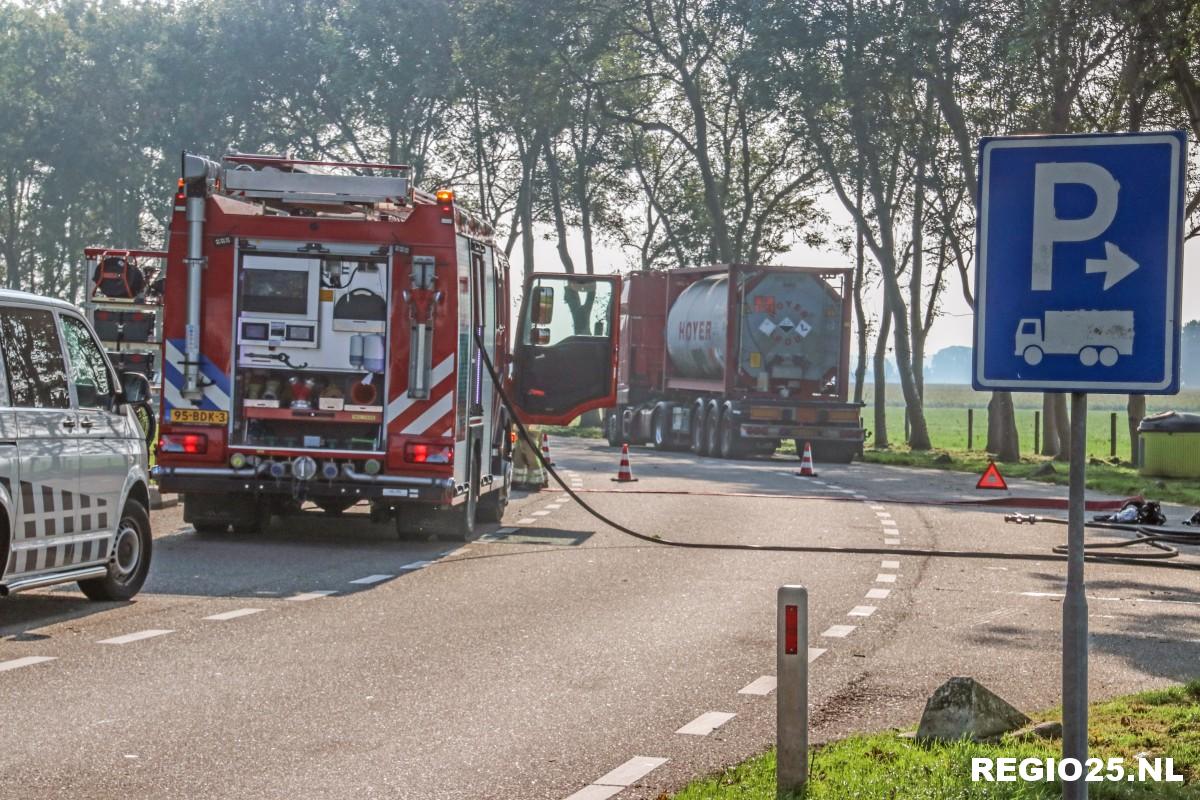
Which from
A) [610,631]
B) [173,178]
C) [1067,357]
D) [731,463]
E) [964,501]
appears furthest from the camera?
[173,178]

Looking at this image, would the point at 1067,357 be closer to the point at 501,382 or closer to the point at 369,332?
the point at 369,332

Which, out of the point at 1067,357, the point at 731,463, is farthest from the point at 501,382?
the point at 731,463

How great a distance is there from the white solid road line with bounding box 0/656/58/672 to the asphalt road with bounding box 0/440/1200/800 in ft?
0.13

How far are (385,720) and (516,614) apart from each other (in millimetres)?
4075

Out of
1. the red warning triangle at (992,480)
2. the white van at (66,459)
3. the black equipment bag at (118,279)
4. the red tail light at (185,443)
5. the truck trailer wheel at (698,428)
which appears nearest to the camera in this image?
the white van at (66,459)

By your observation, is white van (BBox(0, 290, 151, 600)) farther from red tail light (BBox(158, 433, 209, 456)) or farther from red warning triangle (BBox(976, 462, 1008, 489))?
red warning triangle (BBox(976, 462, 1008, 489))

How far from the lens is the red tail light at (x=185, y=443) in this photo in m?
17.3

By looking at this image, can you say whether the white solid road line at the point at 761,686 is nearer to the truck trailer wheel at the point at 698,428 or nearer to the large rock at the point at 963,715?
the large rock at the point at 963,715

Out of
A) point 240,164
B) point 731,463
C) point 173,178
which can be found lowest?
point 731,463

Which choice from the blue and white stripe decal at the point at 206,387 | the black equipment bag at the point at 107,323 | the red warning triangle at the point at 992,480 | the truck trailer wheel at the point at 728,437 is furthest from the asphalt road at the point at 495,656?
the truck trailer wheel at the point at 728,437

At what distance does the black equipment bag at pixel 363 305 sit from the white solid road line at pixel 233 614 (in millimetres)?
5121

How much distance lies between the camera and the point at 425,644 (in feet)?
36.9

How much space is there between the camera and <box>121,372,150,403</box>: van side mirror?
Result: 1289 cm

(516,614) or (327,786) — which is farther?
(516,614)
